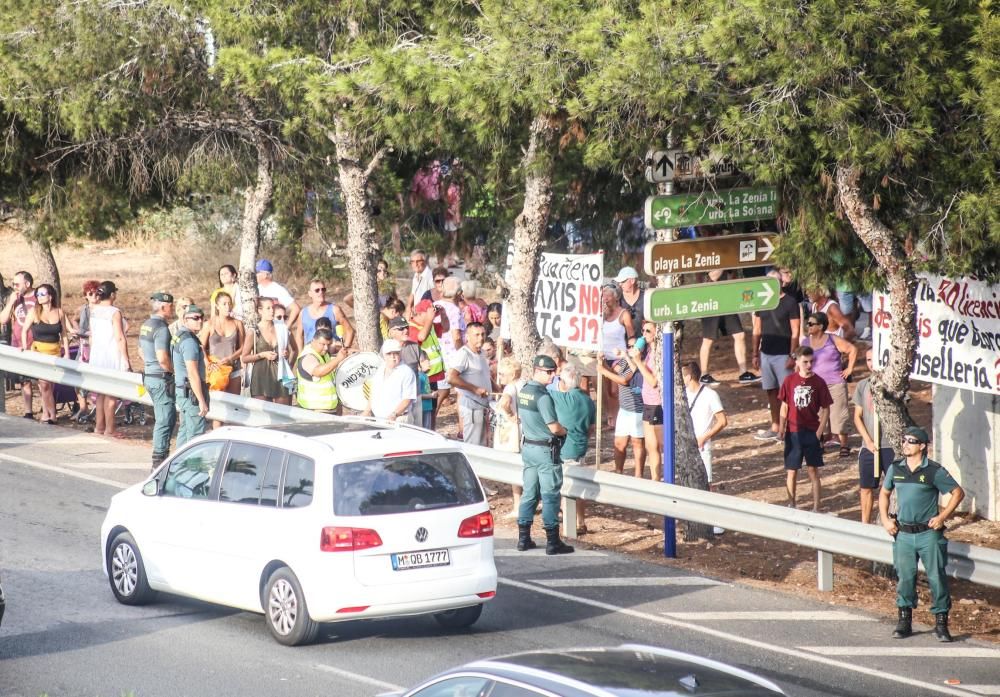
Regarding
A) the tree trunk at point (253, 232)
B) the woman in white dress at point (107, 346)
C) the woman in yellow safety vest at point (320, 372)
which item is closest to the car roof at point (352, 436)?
the woman in yellow safety vest at point (320, 372)

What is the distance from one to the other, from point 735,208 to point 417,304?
681cm

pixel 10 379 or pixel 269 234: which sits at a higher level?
pixel 269 234

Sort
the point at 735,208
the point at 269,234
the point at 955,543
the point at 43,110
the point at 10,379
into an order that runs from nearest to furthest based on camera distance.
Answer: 1. the point at 955,543
2. the point at 735,208
3. the point at 43,110
4. the point at 10,379
5. the point at 269,234

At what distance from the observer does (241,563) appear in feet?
35.9

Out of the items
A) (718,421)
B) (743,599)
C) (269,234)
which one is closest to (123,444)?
(718,421)

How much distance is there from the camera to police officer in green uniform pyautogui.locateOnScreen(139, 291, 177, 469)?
1651 centimetres

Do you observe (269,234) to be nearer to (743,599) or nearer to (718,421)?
(718,421)

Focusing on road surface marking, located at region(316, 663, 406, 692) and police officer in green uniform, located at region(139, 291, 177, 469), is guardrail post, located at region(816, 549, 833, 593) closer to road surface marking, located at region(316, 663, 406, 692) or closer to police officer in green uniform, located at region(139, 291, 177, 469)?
road surface marking, located at region(316, 663, 406, 692)

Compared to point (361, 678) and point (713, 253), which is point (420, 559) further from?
point (713, 253)

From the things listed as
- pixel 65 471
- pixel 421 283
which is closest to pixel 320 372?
pixel 65 471

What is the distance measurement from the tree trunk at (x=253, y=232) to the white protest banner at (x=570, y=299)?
550cm

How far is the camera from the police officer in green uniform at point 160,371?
16511mm

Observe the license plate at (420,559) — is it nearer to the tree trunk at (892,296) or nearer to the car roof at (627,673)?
the car roof at (627,673)

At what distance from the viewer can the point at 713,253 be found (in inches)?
547
